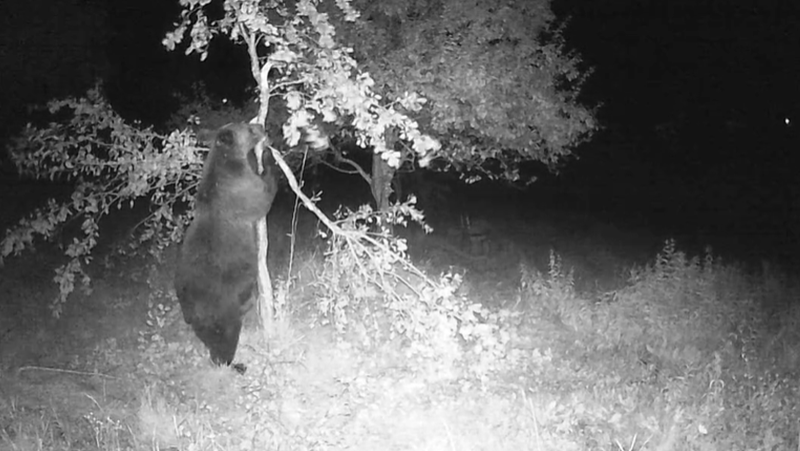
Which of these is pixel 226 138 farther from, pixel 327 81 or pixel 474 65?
pixel 474 65

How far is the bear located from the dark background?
4.74 m

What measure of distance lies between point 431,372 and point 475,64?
312 centimetres

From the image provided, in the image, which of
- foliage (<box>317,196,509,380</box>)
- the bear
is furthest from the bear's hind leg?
foliage (<box>317,196,509,380</box>)

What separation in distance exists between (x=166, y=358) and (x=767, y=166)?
1477 centimetres

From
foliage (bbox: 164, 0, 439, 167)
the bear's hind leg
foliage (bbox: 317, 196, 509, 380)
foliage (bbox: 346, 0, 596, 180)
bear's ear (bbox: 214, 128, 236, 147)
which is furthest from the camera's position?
foliage (bbox: 346, 0, 596, 180)

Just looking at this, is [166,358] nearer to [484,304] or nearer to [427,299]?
[427,299]

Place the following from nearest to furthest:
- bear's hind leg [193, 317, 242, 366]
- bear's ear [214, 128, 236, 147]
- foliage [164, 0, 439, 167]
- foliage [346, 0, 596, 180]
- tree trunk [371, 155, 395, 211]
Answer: foliage [164, 0, 439, 167]
bear's ear [214, 128, 236, 147]
bear's hind leg [193, 317, 242, 366]
foliage [346, 0, 596, 180]
tree trunk [371, 155, 395, 211]

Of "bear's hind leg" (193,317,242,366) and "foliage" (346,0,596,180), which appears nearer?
"bear's hind leg" (193,317,242,366)

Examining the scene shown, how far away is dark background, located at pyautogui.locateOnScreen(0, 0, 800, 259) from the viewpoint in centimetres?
998

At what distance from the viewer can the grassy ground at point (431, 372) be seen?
534cm

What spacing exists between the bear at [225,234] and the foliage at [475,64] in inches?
91.4

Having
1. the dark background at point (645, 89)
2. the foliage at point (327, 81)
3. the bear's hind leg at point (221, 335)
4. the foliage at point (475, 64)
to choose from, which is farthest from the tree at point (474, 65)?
the bear's hind leg at point (221, 335)

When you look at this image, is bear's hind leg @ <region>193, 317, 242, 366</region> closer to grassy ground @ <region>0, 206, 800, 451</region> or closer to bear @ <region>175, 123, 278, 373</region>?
bear @ <region>175, 123, 278, 373</region>

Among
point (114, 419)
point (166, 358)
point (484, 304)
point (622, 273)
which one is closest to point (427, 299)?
point (114, 419)
